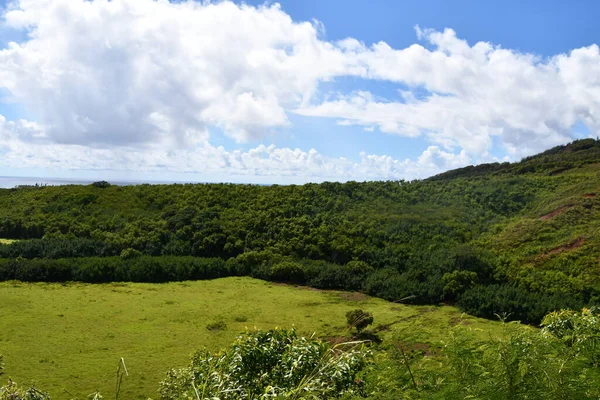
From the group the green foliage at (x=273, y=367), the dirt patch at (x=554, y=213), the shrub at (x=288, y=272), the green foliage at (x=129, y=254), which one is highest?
the dirt patch at (x=554, y=213)

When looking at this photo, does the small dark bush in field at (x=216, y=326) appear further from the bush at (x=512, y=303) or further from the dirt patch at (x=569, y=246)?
the dirt patch at (x=569, y=246)

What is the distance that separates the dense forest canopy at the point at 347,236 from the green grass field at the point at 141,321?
1.06 metres

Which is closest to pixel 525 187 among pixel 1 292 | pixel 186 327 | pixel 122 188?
pixel 186 327

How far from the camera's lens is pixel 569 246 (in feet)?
56.0

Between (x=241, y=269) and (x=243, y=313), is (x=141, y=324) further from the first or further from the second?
(x=241, y=269)

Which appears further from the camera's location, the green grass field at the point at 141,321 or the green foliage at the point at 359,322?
the green foliage at the point at 359,322

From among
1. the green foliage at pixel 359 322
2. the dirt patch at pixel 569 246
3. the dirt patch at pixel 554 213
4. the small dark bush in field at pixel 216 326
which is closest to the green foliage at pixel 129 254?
the small dark bush in field at pixel 216 326

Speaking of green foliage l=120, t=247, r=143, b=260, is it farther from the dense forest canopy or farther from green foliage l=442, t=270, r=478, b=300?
green foliage l=442, t=270, r=478, b=300

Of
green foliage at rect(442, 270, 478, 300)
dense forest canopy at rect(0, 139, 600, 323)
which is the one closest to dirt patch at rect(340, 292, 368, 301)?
dense forest canopy at rect(0, 139, 600, 323)

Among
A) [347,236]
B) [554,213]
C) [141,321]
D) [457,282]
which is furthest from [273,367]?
[554,213]

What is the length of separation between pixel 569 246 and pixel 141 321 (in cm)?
1507

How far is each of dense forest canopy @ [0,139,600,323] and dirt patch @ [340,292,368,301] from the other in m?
0.44

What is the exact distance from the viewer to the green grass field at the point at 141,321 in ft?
29.3

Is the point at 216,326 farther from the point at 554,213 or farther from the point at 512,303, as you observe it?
the point at 554,213
